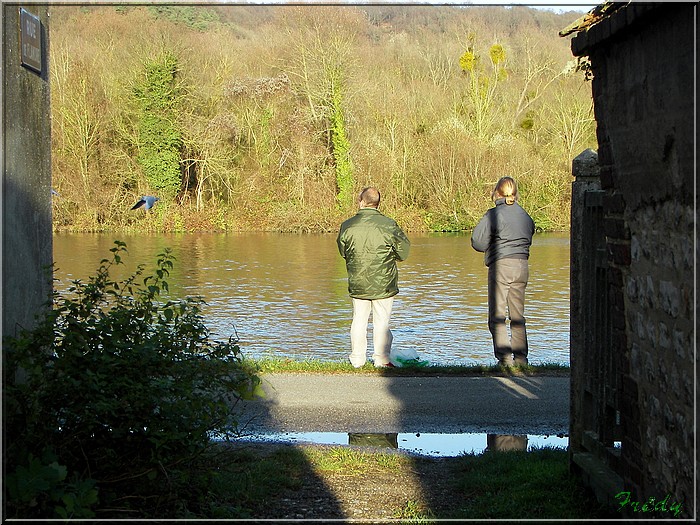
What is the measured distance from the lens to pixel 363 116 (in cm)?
4603

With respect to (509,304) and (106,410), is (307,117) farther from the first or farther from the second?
(106,410)

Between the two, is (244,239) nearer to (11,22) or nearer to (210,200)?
(210,200)

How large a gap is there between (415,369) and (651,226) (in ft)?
19.6

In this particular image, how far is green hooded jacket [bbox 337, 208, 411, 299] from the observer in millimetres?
10789

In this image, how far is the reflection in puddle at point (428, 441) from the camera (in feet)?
24.2

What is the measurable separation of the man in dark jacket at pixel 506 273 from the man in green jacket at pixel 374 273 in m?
0.99

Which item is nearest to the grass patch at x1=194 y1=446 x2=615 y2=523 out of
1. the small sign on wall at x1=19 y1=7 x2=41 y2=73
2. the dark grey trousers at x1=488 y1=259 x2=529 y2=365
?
the small sign on wall at x1=19 y1=7 x2=41 y2=73

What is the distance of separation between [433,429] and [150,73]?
131ft

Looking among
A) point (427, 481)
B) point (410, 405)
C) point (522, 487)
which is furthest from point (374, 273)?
point (522, 487)

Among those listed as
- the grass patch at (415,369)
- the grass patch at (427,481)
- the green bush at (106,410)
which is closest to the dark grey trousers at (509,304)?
the grass patch at (415,369)

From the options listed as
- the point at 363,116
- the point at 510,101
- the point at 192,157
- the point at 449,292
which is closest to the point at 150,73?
the point at 192,157

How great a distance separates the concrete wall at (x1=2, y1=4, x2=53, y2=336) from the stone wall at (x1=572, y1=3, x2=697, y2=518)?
3.25 meters

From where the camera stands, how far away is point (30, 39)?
Result: 6.36 metres

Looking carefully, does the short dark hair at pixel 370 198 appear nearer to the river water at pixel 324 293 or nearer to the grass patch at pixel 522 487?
the river water at pixel 324 293
